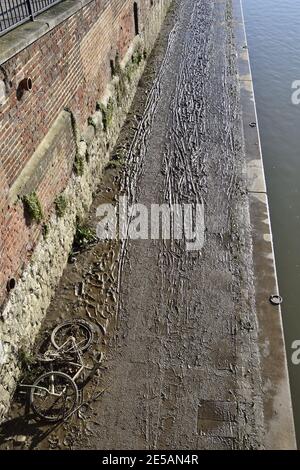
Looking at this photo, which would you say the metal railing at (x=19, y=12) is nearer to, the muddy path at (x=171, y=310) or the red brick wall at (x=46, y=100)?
the red brick wall at (x=46, y=100)

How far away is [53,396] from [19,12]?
498 cm

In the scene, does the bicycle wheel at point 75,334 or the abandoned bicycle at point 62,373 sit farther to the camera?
the bicycle wheel at point 75,334

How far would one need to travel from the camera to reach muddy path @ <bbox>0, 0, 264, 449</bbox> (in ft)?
16.0

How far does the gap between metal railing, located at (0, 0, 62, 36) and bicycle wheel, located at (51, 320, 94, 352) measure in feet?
12.3

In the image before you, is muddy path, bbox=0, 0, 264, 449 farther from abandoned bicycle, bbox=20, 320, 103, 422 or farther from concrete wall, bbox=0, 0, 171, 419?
concrete wall, bbox=0, 0, 171, 419

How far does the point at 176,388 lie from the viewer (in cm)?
522

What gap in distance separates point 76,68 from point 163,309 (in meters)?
4.18

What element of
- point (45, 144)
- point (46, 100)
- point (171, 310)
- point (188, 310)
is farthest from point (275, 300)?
point (46, 100)

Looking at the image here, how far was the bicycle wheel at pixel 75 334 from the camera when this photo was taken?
5723mm

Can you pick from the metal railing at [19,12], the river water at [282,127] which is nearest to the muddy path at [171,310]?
the river water at [282,127]

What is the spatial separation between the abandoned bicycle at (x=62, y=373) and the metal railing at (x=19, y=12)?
12.5 feet

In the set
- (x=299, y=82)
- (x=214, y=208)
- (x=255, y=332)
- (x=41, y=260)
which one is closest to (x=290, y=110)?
(x=299, y=82)

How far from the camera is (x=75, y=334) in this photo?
5.88m

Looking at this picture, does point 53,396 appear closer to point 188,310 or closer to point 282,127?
point 188,310
